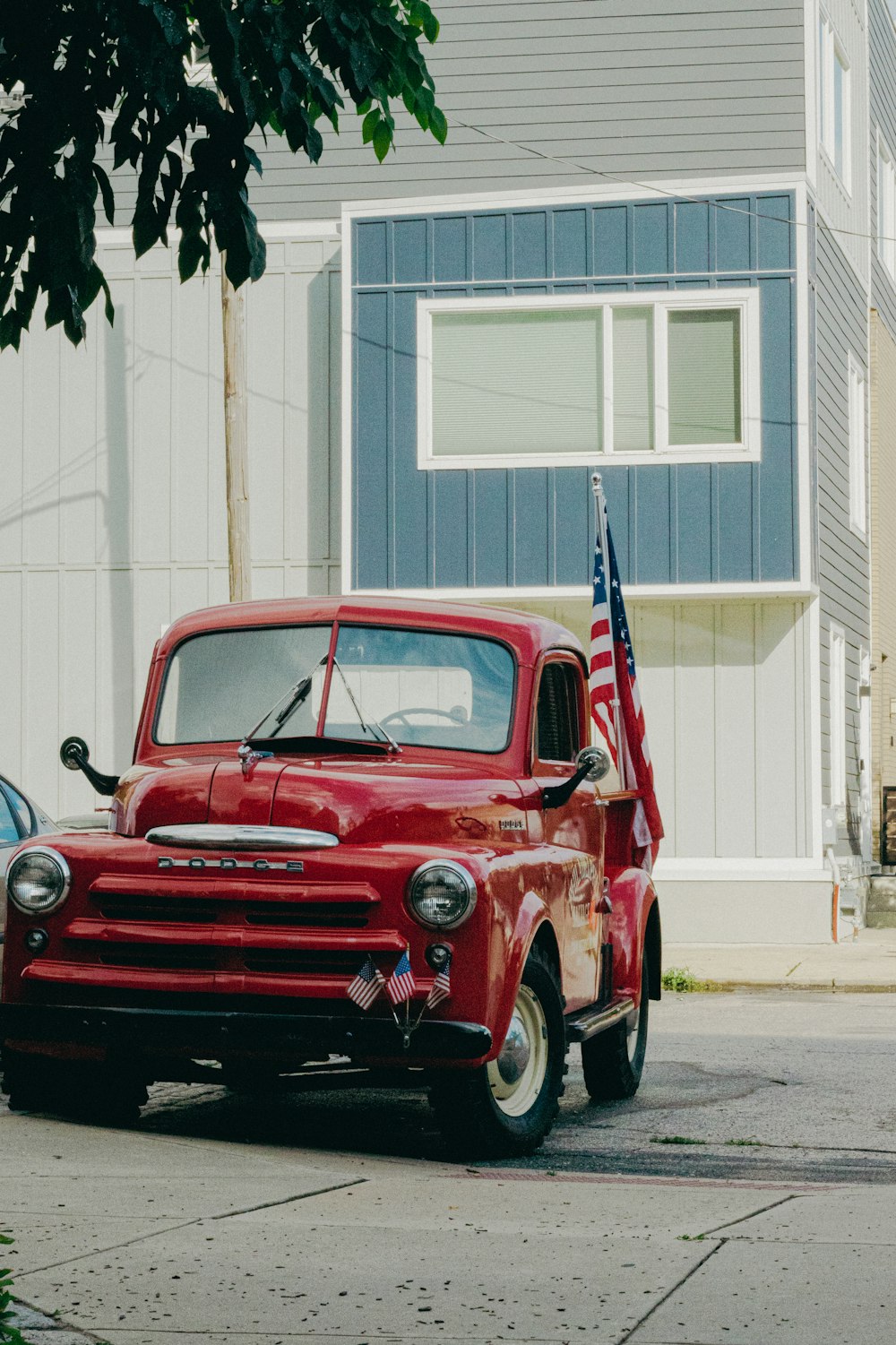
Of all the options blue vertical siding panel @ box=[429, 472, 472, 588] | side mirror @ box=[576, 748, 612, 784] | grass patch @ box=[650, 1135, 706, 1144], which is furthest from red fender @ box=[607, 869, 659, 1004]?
blue vertical siding panel @ box=[429, 472, 472, 588]

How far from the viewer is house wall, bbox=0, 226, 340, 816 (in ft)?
65.9

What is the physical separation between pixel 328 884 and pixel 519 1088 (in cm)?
120

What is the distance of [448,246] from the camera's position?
19078 millimetres

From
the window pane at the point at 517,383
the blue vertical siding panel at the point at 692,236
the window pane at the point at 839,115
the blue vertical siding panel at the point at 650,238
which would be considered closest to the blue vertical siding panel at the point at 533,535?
the window pane at the point at 517,383

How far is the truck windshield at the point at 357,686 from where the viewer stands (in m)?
8.34

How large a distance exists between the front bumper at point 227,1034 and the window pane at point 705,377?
1210 centimetres

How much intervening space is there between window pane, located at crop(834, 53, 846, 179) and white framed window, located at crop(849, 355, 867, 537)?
7.14 ft

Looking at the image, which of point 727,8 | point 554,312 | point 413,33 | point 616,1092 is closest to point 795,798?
point 554,312

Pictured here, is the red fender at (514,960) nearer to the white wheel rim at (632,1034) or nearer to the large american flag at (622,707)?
the white wheel rim at (632,1034)

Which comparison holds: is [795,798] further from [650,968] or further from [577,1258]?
[577,1258]

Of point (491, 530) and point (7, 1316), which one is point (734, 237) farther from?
point (7, 1316)

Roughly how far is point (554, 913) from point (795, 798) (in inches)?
424

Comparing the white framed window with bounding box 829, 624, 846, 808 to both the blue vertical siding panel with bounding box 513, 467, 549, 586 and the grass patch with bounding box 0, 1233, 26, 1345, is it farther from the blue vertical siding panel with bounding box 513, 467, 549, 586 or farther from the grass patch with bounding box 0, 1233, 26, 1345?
the grass patch with bounding box 0, 1233, 26, 1345

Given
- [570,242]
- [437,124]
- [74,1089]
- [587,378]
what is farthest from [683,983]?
[437,124]
